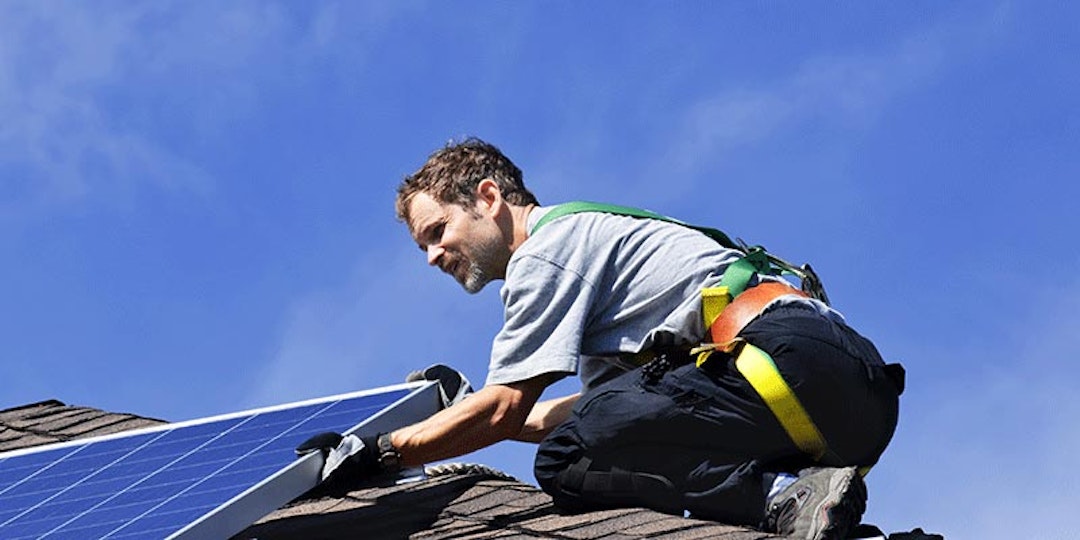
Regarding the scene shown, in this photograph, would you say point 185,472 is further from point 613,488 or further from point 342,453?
point 613,488

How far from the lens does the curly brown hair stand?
Answer: 7.27 m

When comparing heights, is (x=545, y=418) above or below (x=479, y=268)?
below

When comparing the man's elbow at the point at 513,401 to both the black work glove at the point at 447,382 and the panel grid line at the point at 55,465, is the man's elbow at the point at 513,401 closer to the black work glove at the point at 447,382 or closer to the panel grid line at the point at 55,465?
the black work glove at the point at 447,382

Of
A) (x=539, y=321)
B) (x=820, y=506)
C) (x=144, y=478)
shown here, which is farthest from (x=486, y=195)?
(x=820, y=506)

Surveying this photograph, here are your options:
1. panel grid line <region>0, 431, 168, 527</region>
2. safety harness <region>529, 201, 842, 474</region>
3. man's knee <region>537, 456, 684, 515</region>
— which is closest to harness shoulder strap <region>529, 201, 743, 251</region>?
safety harness <region>529, 201, 842, 474</region>

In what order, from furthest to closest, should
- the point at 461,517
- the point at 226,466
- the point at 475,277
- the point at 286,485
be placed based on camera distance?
the point at 475,277 < the point at 461,517 < the point at 226,466 < the point at 286,485

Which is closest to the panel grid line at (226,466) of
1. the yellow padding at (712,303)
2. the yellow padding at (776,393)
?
the yellow padding at (712,303)

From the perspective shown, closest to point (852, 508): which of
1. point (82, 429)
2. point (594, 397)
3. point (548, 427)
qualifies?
point (594, 397)

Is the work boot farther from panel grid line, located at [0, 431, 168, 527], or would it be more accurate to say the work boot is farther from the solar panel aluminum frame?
panel grid line, located at [0, 431, 168, 527]

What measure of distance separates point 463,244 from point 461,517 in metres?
1.02

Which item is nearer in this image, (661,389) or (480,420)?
(661,389)

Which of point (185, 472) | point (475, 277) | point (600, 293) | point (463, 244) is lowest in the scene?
point (185, 472)

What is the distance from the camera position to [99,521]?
6652 millimetres

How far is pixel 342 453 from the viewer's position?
6.83m
